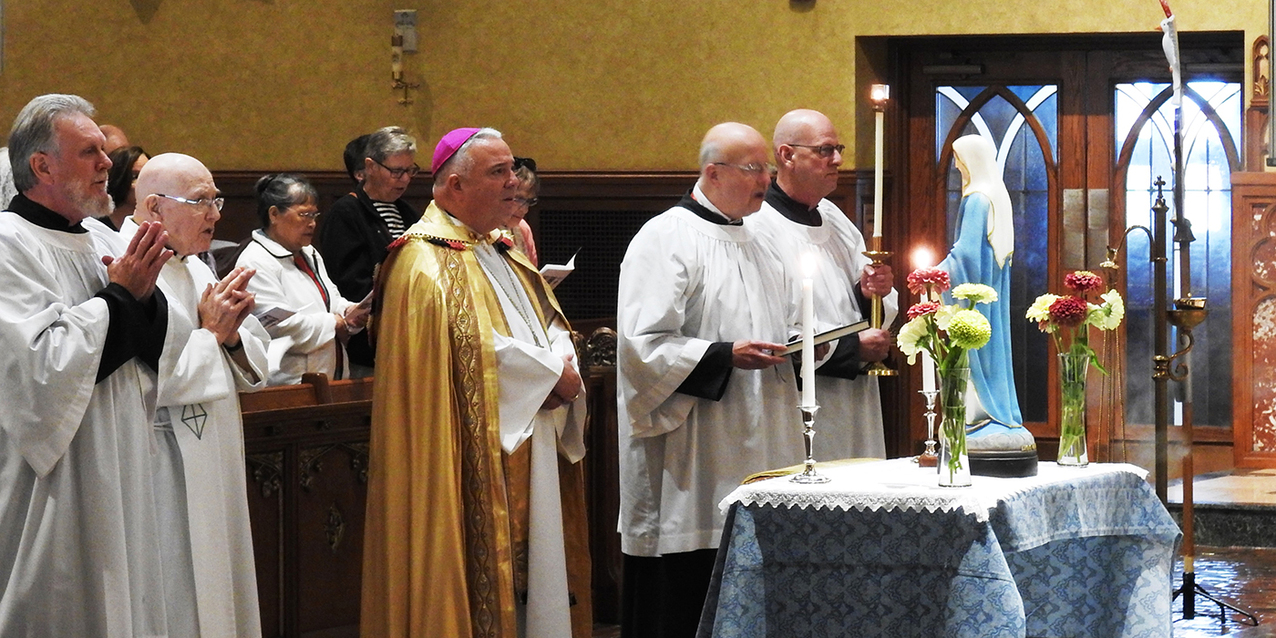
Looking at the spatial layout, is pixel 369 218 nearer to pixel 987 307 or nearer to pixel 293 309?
pixel 293 309

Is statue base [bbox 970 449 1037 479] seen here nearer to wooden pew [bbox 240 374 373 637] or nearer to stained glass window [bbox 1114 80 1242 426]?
wooden pew [bbox 240 374 373 637]

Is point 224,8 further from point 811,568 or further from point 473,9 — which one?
point 811,568

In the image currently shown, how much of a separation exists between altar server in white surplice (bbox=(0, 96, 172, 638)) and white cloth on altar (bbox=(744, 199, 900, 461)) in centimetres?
221

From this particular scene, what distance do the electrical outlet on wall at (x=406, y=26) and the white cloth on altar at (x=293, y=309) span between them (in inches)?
140

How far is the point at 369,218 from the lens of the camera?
635 cm

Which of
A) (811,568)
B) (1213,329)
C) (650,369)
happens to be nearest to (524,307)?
(650,369)

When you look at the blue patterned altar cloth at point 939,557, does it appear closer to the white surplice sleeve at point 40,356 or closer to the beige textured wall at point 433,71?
the white surplice sleeve at point 40,356

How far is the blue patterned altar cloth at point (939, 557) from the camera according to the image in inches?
136

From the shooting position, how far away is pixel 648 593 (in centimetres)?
481

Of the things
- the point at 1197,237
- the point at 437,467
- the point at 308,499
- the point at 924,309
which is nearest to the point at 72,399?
the point at 437,467

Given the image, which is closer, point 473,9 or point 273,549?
point 273,549

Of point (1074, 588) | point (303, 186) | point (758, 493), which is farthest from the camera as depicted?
point (303, 186)

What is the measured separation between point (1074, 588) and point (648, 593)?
1.38 metres

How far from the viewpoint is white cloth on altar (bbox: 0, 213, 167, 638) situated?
3.54 metres
